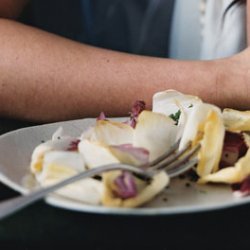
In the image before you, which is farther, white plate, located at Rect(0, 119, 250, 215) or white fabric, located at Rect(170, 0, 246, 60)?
white fabric, located at Rect(170, 0, 246, 60)

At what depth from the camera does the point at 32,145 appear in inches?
23.3

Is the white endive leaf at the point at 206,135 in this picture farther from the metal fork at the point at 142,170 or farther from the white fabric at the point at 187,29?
the white fabric at the point at 187,29

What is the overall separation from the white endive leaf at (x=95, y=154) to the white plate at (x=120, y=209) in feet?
0.16

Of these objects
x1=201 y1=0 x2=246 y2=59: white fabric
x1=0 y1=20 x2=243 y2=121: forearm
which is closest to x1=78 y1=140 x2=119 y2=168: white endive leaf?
x1=0 y1=20 x2=243 y2=121: forearm

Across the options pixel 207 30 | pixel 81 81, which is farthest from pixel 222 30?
pixel 81 81

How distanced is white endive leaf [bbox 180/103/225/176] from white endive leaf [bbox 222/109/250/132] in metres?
0.05

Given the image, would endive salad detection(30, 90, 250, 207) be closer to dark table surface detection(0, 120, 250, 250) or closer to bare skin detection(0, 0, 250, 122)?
dark table surface detection(0, 120, 250, 250)

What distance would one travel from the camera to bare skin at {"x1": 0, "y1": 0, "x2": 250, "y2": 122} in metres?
0.73

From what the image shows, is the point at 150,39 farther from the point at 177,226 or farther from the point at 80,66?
the point at 177,226

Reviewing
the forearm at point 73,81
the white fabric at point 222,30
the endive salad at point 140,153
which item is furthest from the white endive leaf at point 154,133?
the white fabric at point 222,30

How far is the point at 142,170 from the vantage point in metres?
0.47

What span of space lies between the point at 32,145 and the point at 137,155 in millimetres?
143

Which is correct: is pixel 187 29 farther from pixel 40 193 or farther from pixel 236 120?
pixel 40 193

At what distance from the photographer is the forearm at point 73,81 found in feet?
2.41
